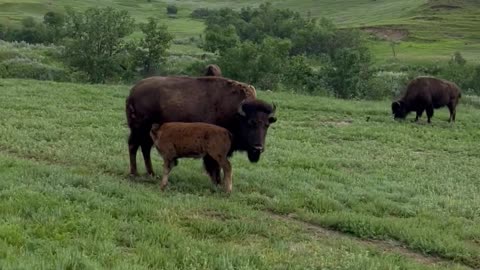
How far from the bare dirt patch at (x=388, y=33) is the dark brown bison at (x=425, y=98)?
71939 millimetres

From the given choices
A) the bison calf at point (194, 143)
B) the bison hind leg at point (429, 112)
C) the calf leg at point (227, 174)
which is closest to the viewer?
the bison calf at point (194, 143)

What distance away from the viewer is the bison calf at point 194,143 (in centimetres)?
1120

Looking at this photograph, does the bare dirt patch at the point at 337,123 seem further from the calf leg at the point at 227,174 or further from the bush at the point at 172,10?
the bush at the point at 172,10

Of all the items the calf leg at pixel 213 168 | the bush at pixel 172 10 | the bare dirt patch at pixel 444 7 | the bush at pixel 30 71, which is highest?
the calf leg at pixel 213 168

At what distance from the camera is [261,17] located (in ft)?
285

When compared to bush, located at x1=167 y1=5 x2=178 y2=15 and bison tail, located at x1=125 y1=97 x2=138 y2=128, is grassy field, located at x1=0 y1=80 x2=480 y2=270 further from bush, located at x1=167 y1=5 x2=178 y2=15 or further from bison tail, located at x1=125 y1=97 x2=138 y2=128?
bush, located at x1=167 y1=5 x2=178 y2=15

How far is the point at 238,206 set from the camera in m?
10.3

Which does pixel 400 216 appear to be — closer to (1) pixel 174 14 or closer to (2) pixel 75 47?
(2) pixel 75 47

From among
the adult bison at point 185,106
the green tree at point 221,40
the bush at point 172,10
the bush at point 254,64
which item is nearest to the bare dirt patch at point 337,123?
the adult bison at point 185,106

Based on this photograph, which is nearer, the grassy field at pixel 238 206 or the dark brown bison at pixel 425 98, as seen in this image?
the grassy field at pixel 238 206

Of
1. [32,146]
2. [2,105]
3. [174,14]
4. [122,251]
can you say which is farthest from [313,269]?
[174,14]

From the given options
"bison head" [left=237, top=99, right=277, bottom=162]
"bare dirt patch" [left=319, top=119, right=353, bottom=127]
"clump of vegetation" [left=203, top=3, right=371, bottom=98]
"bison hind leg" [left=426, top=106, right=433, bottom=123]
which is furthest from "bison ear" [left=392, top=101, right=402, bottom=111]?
"bison head" [left=237, top=99, right=277, bottom=162]

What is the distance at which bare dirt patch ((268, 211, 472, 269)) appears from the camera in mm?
8883

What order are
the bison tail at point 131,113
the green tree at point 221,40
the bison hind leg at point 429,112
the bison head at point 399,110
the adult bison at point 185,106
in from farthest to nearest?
1. the green tree at point 221,40
2. the bison head at point 399,110
3. the bison hind leg at point 429,112
4. the bison tail at point 131,113
5. the adult bison at point 185,106
